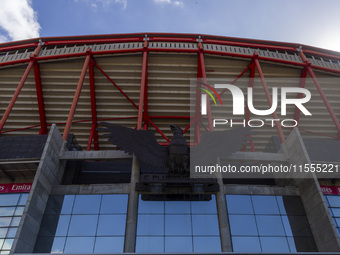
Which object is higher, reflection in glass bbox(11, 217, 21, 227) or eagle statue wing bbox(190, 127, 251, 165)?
eagle statue wing bbox(190, 127, 251, 165)

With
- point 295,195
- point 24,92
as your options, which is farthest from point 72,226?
point 24,92

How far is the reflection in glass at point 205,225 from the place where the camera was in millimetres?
16188

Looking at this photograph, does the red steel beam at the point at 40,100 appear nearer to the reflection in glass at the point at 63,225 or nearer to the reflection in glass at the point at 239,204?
the reflection in glass at the point at 63,225

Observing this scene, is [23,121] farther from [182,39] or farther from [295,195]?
[295,195]

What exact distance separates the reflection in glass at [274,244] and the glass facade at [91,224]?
8.53m

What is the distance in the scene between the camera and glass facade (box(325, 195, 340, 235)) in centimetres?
1717

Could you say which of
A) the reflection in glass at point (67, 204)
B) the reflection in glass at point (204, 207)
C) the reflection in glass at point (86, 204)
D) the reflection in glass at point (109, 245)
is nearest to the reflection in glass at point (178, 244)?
the reflection in glass at point (204, 207)

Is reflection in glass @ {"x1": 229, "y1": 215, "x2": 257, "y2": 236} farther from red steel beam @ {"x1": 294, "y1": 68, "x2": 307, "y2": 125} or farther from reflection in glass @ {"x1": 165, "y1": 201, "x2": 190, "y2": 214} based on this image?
red steel beam @ {"x1": 294, "y1": 68, "x2": 307, "y2": 125}

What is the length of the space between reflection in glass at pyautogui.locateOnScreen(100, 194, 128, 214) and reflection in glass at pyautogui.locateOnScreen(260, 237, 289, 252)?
878 centimetres

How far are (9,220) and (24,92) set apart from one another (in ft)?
58.5

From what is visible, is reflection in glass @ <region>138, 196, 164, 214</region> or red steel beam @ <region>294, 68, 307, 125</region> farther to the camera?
red steel beam @ <region>294, 68, 307, 125</region>

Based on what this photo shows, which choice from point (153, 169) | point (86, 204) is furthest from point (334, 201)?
point (86, 204)

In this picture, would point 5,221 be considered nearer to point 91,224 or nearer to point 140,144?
point 91,224

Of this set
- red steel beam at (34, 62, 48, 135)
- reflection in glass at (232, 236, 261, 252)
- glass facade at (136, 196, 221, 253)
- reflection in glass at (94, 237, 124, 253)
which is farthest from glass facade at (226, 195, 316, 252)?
red steel beam at (34, 62, 48, 135)
